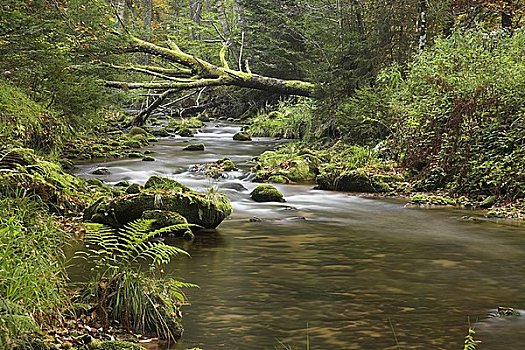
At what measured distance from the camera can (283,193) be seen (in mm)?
16484

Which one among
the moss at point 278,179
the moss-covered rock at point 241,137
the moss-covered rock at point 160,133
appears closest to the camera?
the moss at point 278,179

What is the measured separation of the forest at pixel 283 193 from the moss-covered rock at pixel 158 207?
0.11 feet

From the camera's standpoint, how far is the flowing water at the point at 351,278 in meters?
6.16

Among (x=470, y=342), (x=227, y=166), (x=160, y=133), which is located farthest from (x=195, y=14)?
(x=470, y=342)

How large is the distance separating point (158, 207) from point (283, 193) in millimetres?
5972

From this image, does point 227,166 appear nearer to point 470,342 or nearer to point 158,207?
point 158,207

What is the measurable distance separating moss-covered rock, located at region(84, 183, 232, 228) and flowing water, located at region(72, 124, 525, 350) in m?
0.44

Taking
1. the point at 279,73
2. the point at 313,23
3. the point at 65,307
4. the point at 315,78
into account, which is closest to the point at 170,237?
the point at 65,307

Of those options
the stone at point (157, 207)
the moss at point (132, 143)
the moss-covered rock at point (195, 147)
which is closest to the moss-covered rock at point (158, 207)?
the stone at point (157, 207)

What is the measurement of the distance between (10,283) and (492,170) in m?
11.6

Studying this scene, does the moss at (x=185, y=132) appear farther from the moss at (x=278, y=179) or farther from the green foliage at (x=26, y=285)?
the green foliage at (x=26, y=285)

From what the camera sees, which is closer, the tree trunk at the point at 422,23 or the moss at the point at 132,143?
the tree trunk at the point at 422,23

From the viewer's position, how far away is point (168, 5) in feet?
196

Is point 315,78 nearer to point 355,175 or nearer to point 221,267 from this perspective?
point 355,175
